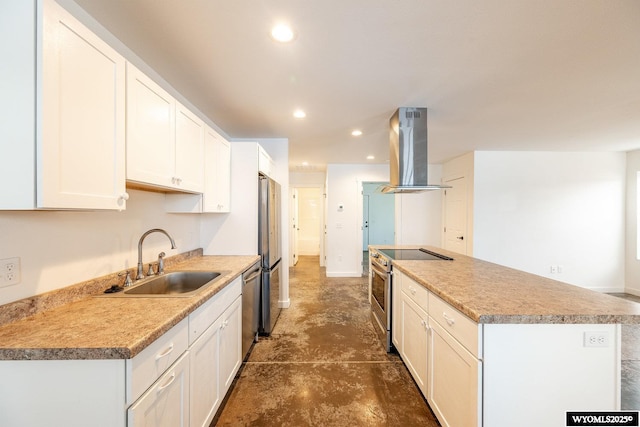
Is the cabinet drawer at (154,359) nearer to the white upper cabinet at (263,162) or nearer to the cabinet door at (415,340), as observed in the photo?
the cabinet door at (415,340)

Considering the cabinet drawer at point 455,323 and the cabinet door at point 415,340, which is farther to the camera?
the cabinet door at point 415,340

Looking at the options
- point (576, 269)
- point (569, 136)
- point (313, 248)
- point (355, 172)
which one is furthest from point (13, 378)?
point (313, 248)

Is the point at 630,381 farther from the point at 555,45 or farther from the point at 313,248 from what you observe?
the point at 313,248

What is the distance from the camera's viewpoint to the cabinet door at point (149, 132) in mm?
1256

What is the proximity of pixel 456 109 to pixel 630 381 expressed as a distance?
8.97 ft

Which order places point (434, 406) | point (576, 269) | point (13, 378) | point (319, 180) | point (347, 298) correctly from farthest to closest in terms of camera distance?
point (319, 180) → point (576, 269) → point (347, 298) → point (434, 406) → point (13, 378)

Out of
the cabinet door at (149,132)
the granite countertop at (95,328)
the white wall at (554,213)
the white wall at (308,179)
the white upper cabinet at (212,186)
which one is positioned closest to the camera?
the granite countertop at (95,328)

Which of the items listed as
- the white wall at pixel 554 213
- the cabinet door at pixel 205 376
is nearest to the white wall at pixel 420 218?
the white wall at pixel 554 213

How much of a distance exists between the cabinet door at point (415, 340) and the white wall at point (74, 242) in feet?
6.82

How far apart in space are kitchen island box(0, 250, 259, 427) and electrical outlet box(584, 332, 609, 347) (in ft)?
6.13

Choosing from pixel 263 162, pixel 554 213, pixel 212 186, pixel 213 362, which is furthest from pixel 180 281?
Result: pixel 554 213

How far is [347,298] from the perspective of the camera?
3.94 m

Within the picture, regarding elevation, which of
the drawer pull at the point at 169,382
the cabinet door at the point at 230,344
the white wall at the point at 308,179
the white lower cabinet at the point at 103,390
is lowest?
the cabinet door at the point at 230,344

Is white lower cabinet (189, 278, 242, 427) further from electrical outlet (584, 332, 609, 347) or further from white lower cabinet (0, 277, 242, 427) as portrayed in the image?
electrical outlet (584, 332, 609, 347)
